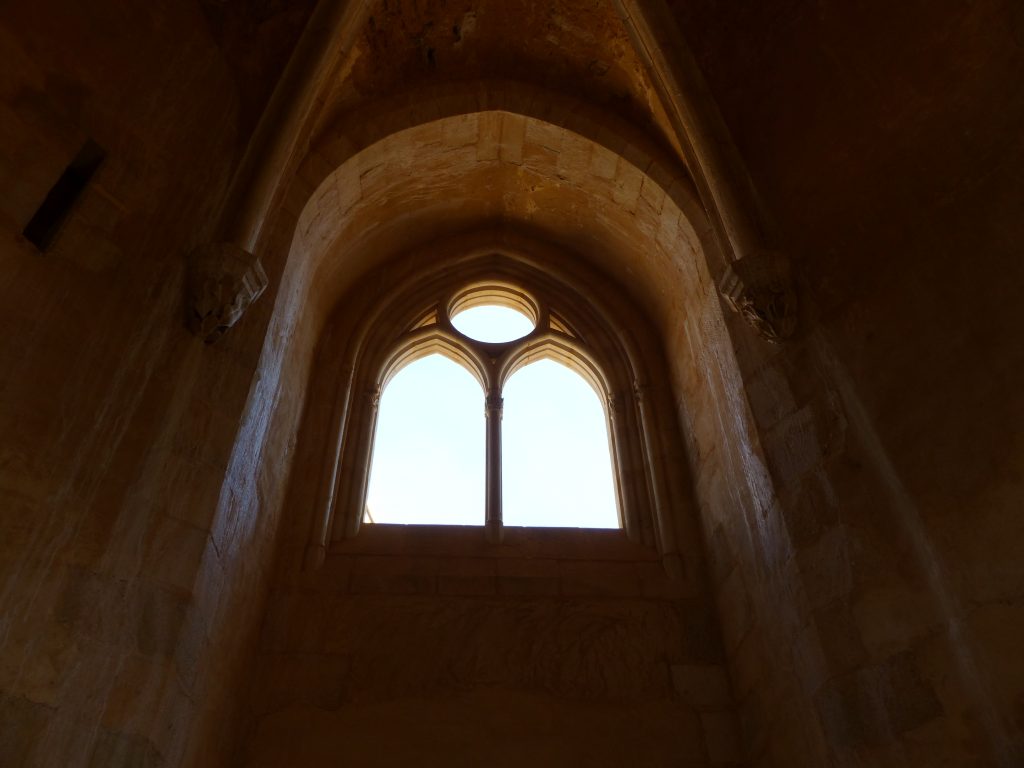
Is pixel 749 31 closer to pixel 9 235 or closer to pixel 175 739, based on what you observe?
pixel 9 235

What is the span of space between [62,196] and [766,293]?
382cm

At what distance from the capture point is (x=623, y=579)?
508 centimetres

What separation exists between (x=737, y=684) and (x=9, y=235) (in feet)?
15.0

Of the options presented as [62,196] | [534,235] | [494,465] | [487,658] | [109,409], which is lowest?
[487,658]

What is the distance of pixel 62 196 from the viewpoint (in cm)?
377

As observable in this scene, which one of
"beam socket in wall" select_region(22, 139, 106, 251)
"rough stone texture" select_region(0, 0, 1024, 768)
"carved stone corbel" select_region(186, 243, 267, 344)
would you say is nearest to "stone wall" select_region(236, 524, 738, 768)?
"rough stone texture" select_region(0, 0, 1024, 768)

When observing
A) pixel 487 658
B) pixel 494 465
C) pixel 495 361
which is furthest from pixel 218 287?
pixel 495 361

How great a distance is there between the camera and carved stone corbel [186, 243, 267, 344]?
3.94 metres

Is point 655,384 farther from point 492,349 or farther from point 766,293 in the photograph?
point 766,293

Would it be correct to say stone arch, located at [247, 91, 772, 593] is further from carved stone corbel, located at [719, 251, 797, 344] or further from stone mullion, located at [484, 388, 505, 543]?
stone mullion, located at [484, 388, 505, 543]

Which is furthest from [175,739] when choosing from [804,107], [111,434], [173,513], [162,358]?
[804,107]

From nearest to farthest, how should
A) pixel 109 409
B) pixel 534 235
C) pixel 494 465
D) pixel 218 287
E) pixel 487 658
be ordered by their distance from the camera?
pixel 109 409 < pixel 218 287 < pixel 487 658 < pixel 494 465 < pixel 534 235

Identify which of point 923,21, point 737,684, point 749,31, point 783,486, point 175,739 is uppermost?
point 749,31

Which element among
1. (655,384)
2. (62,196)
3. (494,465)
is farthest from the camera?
(655,384)
